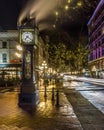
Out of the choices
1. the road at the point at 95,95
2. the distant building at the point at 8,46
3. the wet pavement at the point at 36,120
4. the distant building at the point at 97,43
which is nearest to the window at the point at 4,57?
the distant building at the point at 8,46

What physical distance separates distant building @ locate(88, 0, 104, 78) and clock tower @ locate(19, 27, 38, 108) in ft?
232

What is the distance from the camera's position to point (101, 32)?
89375 mm

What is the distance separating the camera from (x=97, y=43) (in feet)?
320

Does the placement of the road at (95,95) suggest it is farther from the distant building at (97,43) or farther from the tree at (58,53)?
the distant building at (97,43)

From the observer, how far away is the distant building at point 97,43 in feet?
289

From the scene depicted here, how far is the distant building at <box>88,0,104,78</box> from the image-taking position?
88062 millimetres

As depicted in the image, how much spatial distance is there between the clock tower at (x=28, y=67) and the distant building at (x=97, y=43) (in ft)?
232

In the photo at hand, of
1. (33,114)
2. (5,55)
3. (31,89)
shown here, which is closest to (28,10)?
(31,89)

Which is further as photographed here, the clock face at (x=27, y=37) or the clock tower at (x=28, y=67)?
the clock face at (x=27, y=37)

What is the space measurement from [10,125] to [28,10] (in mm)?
7812

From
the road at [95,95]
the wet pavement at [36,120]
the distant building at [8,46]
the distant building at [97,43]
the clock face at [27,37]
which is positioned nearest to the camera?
the wet pavement at [36,120]

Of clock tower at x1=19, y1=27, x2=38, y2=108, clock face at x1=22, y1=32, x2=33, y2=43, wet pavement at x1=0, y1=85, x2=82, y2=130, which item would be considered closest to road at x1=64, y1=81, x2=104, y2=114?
wet pavement at x1=0, y1=85, x2=82, y2=130

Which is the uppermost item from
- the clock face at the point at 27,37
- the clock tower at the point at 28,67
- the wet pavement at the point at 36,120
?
the clock face at the point at 27,37

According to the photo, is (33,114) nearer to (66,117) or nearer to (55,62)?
(66,117)
